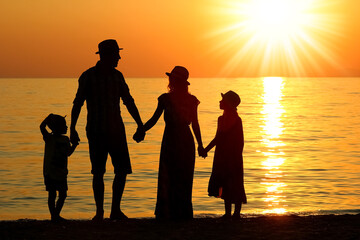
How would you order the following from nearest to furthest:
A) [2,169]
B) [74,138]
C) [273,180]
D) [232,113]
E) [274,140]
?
[74,138] → [232,113] → [273,180] → [2,169] → [274,140]

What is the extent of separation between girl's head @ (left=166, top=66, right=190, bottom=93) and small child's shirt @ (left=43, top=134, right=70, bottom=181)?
1.44 m

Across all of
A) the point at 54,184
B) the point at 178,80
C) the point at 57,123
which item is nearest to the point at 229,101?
the point at 178,80

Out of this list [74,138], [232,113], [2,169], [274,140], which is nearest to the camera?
[74,138]

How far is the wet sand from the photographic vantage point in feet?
24.6

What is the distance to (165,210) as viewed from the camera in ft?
28.2

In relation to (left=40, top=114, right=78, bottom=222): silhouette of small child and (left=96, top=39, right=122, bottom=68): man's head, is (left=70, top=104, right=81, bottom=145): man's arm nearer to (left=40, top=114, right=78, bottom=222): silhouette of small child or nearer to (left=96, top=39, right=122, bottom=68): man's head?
(left=40, top=114, right=78, bottom=222): silhouette of small child

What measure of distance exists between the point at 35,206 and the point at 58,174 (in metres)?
8.05

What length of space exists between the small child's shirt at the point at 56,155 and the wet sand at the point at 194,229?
1.95ft

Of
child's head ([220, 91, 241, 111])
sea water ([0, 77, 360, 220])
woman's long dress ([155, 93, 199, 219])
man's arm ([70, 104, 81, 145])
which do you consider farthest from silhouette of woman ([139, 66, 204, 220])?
sea water ([0, 77, 360, 220])

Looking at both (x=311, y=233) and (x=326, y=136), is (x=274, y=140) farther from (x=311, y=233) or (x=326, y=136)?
(x=311, y=233)

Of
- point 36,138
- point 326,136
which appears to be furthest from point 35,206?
point 326,136

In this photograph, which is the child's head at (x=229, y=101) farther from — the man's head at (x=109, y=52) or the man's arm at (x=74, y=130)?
the man's arm at (x=74, y=130)

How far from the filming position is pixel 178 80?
337 inches

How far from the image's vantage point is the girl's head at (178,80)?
336 inches
